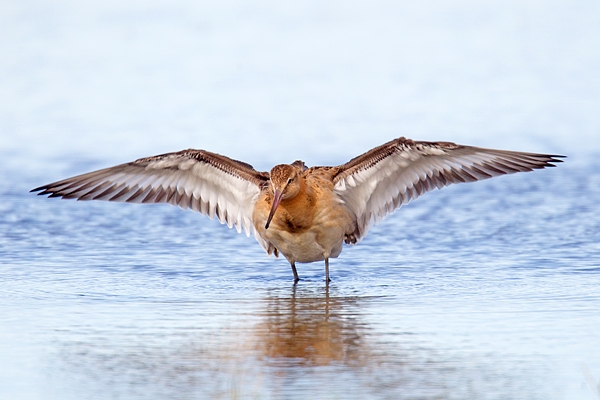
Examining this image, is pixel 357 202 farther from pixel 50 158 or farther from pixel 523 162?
pixel 50 158

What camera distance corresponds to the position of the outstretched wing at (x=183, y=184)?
10211mm

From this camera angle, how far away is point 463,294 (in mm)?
8922

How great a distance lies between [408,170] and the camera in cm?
1026

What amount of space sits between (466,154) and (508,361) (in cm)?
367

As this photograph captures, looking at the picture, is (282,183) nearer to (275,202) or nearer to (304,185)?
(275,202)

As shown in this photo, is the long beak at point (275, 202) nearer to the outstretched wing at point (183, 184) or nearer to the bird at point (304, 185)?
the bird at point (304, 185)

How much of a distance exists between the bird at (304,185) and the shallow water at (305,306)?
50 centimetres

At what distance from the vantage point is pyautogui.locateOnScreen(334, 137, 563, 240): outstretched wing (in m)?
9.79

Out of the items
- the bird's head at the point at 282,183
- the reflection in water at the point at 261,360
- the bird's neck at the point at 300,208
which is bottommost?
the reflection in water at the point at 261,360

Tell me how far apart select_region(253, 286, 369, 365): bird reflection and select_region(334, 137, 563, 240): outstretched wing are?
1363mm

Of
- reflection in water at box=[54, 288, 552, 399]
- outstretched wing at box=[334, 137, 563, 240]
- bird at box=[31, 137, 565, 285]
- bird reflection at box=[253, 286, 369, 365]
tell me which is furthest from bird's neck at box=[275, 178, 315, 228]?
reflection in water at box=[54, 288, 552, 399]

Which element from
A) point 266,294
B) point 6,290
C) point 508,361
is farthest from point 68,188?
point 508,361

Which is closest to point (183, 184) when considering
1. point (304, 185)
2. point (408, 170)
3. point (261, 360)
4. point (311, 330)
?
point (304, 185)

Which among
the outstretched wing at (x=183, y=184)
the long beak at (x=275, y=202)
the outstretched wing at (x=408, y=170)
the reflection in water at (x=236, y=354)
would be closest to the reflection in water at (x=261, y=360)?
the reflection in water at (x=236, y=354)
